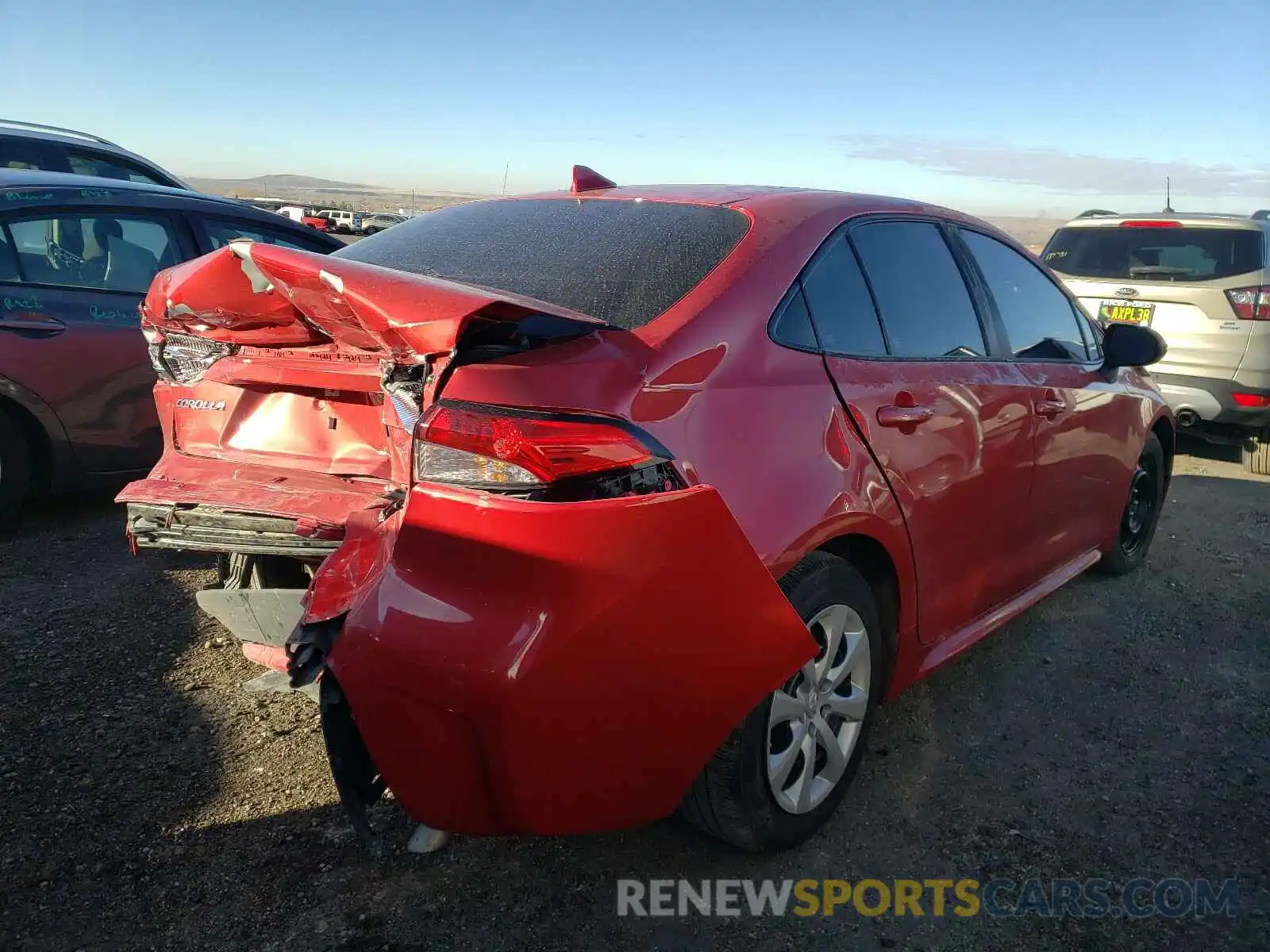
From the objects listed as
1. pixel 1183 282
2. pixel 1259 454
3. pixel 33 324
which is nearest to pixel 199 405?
pixel 33 324

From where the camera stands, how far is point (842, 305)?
2.60 metres

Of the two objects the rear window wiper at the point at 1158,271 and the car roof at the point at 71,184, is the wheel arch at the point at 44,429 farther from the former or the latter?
the rear window wiper at the point at 1158,271

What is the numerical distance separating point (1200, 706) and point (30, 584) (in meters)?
4.53

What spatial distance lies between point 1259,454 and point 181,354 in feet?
24.0

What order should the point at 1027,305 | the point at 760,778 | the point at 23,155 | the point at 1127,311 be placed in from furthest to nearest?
the point at 23,155
the point at 1127,311
the point at 1027,305
the point at 760,778

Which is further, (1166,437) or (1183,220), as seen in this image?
(1183,220)

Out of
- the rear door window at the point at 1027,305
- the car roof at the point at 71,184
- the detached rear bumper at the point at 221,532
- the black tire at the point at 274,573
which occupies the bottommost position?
the black tire at the point at 274,573

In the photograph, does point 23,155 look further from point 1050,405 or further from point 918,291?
point 1050,405

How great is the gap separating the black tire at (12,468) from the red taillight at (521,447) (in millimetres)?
3495

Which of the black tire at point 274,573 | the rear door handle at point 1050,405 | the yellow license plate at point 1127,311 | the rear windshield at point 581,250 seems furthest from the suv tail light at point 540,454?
the yellow license plate at point 1127,311

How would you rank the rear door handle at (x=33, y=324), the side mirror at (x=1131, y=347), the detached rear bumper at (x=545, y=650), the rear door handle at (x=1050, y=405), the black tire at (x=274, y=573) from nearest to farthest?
the detached rear bumper at (x=545, y=650) → the black tire at (x=274, y=573) → the rear door handle at (x=1050, y=405) → the side mirror at (x=1131, y=347) → the rear door handle at (x=33, y=324)

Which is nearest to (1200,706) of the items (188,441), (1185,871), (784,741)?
(1185,871)

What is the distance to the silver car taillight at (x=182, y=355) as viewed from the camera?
2.79 meters

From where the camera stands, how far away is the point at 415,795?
78.5 inches
